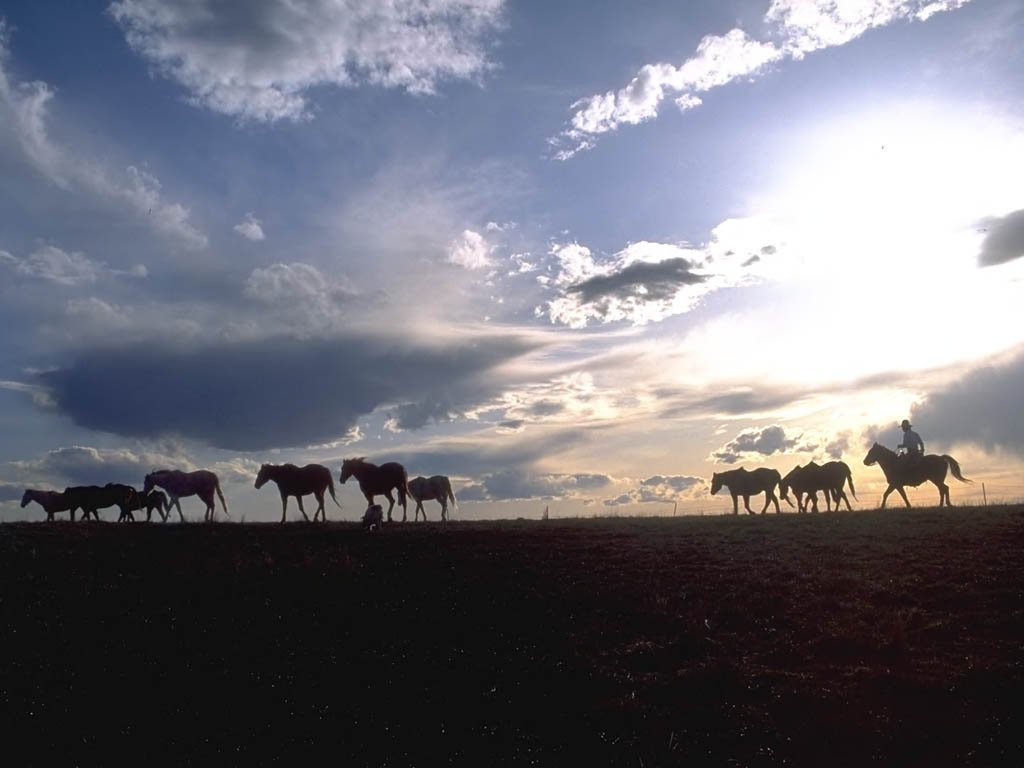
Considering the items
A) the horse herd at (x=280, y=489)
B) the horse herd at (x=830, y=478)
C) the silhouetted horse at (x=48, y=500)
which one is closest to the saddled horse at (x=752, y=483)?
the horse herd at (x=830, y=478)

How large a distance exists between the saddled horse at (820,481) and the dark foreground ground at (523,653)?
15005mm

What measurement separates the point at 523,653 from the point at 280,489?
70.4 ft

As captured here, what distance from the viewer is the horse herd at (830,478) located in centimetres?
3447

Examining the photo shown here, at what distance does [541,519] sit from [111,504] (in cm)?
2113

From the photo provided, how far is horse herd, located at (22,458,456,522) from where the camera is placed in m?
33.8

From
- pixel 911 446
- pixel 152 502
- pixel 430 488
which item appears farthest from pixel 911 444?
pixel 152 502

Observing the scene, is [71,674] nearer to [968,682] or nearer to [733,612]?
[733,612]

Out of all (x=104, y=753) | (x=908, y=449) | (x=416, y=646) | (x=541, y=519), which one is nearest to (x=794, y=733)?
(x=416, y=646)

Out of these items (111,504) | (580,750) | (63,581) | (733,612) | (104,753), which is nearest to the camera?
(580,750)

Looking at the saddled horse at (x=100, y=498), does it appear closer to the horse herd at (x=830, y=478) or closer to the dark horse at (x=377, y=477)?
the dark horse at (x=377, y=477)

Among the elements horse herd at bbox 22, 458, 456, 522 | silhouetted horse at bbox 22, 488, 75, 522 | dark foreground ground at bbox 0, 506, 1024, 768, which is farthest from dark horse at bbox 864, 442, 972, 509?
silhouetted horse at bbox 22, 488, 75, 522

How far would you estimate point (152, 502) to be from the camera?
38.9 metres

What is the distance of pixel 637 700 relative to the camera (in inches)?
496

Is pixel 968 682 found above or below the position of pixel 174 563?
below
